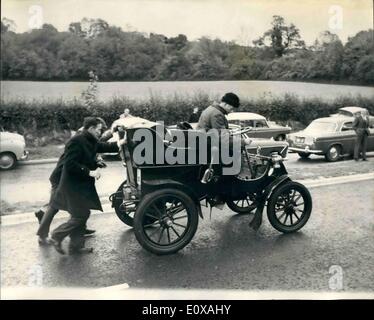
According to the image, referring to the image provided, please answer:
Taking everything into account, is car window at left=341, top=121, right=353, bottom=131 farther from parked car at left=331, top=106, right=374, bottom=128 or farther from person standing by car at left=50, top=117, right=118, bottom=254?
person standing by car at left=50, top=117, right=118, bottom=254

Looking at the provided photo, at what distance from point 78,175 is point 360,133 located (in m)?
3.59

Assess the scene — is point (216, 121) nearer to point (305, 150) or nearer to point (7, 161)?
point (305, 150)

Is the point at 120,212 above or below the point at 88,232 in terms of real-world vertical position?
above

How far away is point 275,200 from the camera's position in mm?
4105

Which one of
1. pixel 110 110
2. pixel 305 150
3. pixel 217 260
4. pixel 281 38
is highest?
pixel 281 38

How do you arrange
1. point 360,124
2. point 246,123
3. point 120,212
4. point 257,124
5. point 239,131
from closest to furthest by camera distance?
1. point 239,131
2. point 120,212
3. point 246,123
4. point 257,124
5. point 360,124

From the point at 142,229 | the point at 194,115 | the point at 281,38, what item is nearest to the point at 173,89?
the point at 194,115

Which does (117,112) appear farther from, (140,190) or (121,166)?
(140,190)

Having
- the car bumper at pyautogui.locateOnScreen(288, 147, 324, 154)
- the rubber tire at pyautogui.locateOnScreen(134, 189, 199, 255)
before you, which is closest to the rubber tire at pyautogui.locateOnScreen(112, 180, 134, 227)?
Answer: the rubber tire at pyautogui.locateOnScreen(134, 189, 199, 255)

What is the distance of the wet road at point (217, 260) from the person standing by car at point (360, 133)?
116cm

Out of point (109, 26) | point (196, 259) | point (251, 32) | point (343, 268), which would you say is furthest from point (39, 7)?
point (343, 268)

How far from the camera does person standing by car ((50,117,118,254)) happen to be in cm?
370

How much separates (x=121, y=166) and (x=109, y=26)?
1412 millimetres

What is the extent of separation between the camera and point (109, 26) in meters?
3.92
